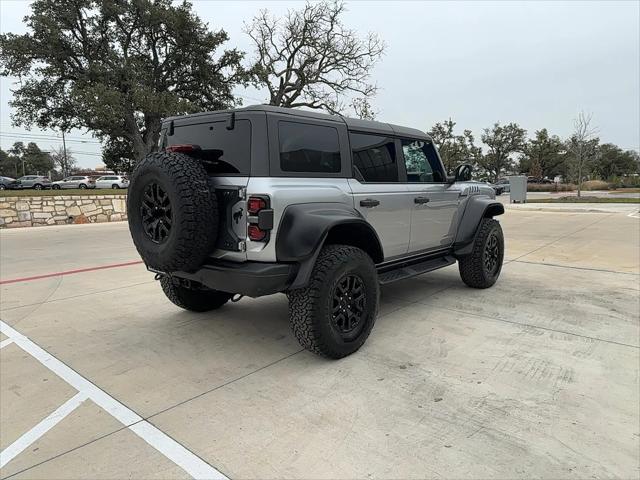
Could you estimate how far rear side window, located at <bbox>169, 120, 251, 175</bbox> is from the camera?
3109mm

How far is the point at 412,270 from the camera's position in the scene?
173 inches

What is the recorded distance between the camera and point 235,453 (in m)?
2.23

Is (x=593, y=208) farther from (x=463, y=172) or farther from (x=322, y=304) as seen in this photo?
(x=322, y=304)

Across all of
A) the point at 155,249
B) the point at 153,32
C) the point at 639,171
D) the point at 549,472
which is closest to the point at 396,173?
the point at 155,249

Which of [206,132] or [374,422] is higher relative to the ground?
[206,132]

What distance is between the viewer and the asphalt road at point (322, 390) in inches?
85.9

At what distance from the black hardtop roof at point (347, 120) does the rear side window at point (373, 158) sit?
7 centimetres

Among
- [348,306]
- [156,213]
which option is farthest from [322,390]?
[156,213]

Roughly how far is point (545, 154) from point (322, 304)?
67.9m

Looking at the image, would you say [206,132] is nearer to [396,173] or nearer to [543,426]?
[396,173]

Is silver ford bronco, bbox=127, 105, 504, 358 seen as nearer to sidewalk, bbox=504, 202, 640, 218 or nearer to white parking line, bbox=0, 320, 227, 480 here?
white parking line, bbox=0, 320, 227, 480

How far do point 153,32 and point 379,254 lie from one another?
103 ft

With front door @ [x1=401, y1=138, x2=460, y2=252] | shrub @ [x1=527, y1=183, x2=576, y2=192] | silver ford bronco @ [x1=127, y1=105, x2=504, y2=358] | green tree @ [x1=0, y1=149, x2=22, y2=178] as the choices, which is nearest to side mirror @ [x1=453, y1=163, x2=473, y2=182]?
front door @ [x1=401, y1=138, x2=460, y2=252]

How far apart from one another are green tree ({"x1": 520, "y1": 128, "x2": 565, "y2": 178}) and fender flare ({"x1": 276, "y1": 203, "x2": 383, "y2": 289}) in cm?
6488
